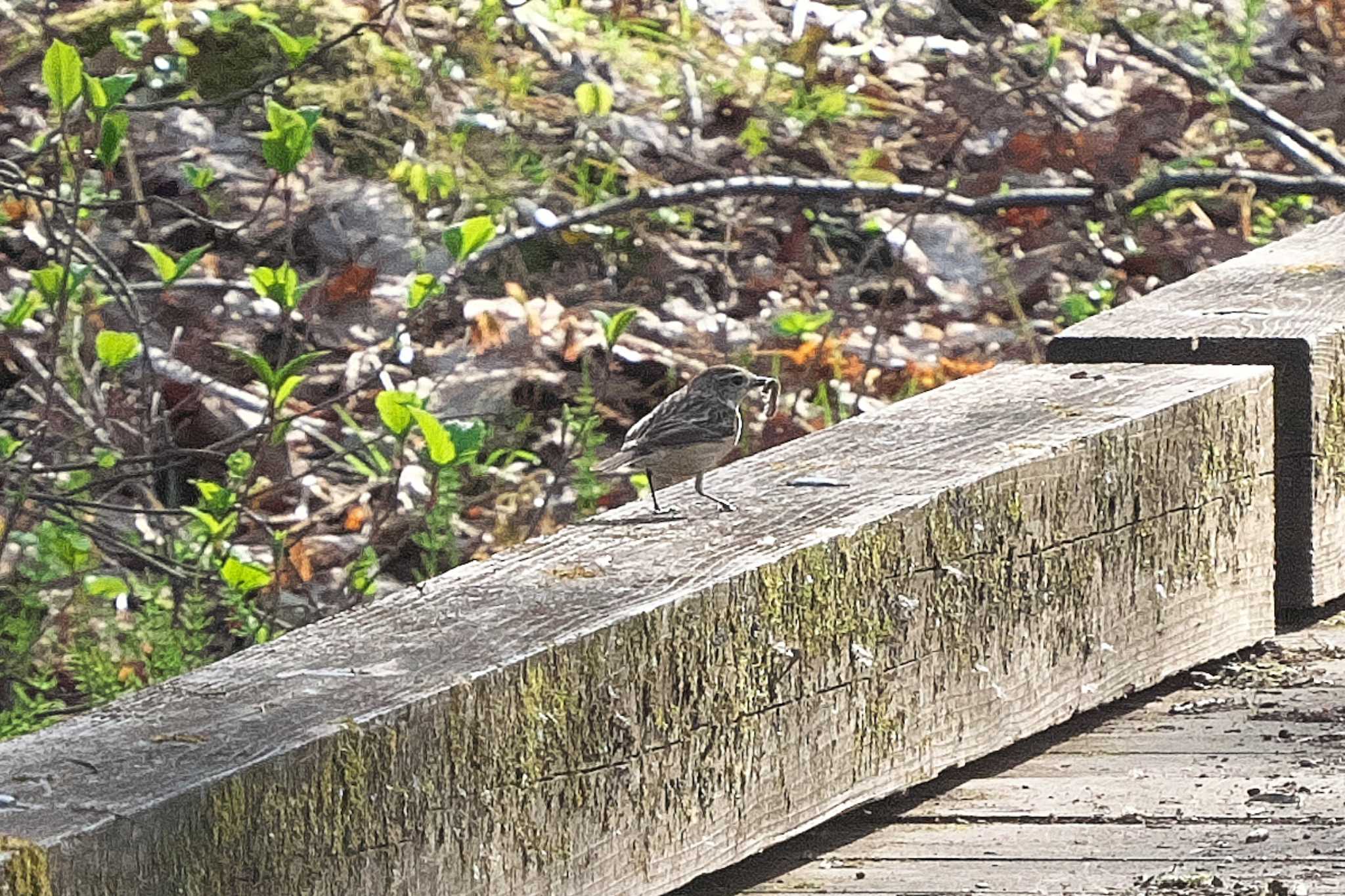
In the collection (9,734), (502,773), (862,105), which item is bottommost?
(9,734)

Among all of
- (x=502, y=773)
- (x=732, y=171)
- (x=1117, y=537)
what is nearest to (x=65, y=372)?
(x=732, y=171)

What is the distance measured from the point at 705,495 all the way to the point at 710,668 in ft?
1.78

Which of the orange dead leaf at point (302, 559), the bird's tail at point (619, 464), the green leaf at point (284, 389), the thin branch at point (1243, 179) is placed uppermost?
the thin branch at point (1243, 179)

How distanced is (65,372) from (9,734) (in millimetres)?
1638

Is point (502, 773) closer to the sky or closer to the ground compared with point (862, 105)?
closer to the ground

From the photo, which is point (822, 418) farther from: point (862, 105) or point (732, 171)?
point (862, 105)

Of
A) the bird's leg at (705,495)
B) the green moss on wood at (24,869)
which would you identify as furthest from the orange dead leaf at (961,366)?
the green moss on wood at (24,869)

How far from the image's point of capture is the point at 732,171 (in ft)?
24.5

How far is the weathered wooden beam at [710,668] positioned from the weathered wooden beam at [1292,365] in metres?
0.07

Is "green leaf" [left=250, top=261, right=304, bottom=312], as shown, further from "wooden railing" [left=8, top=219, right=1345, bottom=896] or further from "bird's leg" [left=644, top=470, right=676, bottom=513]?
"wooden railing" [left=8, top=219, right=1345, bottom=896]

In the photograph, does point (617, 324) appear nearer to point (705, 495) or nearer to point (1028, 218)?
point (705, 495)

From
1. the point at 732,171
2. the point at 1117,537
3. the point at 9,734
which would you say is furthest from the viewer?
the point at 732,171

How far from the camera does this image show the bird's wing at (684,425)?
3.54m

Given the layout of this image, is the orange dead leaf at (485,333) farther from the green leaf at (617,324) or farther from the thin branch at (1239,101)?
the thin branch at (1239,101)
